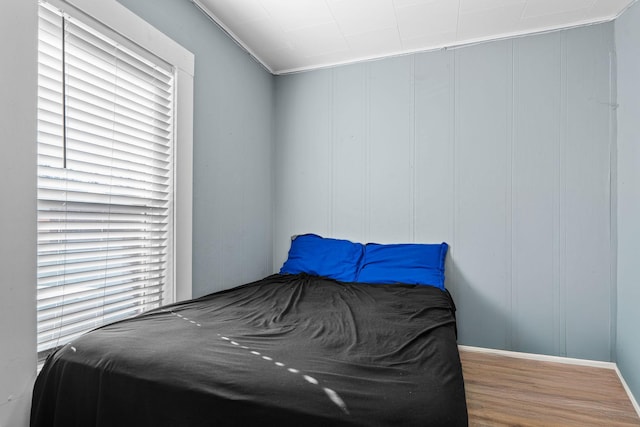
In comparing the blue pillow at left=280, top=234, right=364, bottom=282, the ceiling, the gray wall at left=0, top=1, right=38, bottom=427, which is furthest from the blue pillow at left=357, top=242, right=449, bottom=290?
the gray wall at left=0, top=1, right=38, bottom=427

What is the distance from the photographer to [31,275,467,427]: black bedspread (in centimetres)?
92

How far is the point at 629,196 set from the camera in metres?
2.08

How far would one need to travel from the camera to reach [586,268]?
7.75ft

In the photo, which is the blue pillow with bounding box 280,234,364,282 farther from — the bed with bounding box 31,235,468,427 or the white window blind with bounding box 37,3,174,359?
the white window blind with bounding box 37,3,174,359

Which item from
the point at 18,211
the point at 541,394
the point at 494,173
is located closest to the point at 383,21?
the point at 494,173

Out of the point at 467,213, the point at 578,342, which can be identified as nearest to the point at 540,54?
the point at 467,213

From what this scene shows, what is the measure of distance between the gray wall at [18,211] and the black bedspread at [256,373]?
8 cm

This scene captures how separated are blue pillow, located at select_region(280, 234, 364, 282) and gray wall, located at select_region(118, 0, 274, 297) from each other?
0.99 feet

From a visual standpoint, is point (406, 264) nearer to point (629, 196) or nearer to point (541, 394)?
point (541, 394)

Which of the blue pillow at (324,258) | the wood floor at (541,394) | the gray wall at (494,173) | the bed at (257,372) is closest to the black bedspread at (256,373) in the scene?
the bed at (257,372)

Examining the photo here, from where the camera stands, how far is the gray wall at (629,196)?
1.95 m

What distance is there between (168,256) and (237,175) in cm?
89

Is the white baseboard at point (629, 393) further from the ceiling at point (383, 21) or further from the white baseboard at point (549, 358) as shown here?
the ceiling at point (383, 21)

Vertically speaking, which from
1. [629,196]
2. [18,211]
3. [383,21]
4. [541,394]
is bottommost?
[541,394]
